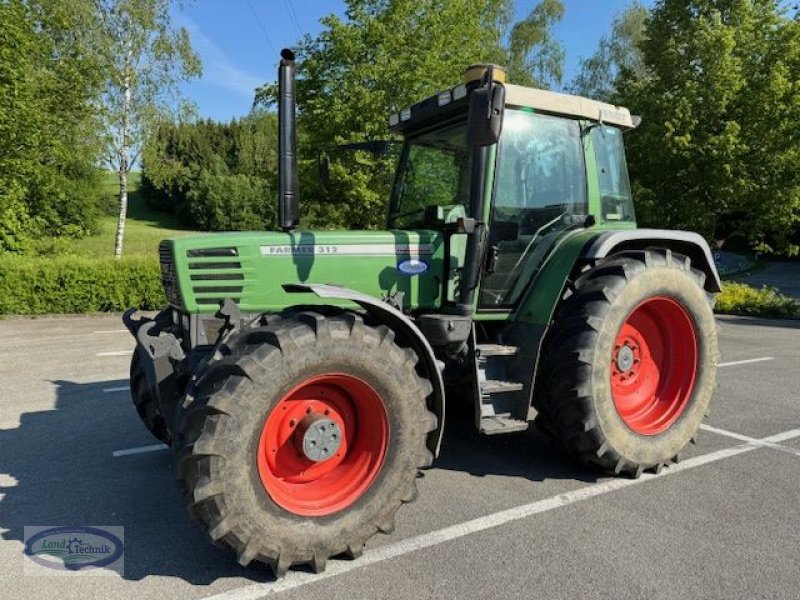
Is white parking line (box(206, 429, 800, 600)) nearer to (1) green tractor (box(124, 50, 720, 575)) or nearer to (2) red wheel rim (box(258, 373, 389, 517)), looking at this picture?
(1) green tractor (box(124, 50, 720, 575))

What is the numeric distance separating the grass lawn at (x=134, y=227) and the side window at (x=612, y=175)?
25.3 m

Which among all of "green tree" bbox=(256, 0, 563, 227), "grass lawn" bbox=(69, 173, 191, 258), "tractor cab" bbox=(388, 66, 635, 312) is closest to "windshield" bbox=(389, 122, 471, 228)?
"tractor cab" bbox=(388, 66, 635, 312)

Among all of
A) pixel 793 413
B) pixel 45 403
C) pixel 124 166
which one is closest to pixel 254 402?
pixel 45 403

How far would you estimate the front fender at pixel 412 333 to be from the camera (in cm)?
305

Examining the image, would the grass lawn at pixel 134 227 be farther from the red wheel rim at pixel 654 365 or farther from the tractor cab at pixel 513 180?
the red wheel rim at pixel 654 365

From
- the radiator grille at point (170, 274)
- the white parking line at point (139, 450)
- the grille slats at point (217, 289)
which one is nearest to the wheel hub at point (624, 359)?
the grille slats at point (217, 289)

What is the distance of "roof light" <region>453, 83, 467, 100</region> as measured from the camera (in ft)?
12.1

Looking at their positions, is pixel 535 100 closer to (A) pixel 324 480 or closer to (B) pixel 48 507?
(A) pixel 324 480

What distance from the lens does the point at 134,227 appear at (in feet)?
142

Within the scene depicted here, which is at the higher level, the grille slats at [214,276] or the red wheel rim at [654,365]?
the grille slats at [214,276]

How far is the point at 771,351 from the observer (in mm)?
9062

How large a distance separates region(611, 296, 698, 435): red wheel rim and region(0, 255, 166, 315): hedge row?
38.6ft

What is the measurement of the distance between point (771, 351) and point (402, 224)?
7.48 m

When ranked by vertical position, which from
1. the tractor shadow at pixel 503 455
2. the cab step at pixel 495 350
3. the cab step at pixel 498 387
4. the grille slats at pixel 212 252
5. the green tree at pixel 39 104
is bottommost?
the tractor shadow at pixel 503 455
